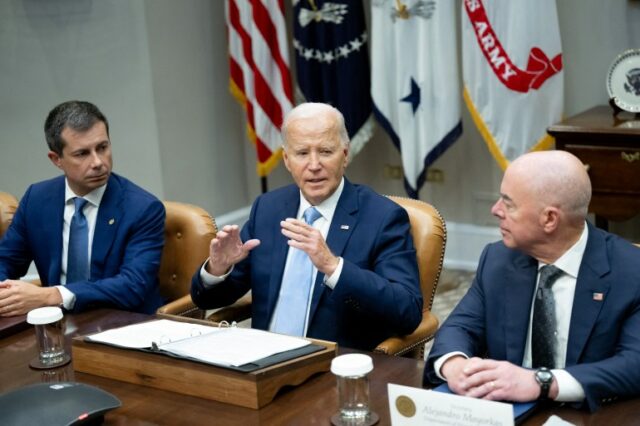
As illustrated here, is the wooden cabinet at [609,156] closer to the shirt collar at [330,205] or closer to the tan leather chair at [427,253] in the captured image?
the tan leather chair at [427,253]

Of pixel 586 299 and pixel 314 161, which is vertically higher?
pixel 314 161

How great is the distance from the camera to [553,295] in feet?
7.74

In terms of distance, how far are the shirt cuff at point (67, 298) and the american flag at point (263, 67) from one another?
3.07 meters

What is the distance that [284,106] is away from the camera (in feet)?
19.7

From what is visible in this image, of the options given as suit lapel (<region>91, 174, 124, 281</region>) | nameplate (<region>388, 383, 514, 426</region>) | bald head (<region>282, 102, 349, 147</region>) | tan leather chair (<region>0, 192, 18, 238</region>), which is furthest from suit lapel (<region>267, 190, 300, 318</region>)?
tan leather chair (<region>0, 192, 18, 238</region>)

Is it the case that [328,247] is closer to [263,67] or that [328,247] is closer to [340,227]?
[340,227]

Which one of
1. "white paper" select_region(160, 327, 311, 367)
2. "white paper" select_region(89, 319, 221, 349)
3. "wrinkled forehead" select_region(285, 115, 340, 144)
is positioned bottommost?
"white paper" select_region(89, 319, 221, 349)

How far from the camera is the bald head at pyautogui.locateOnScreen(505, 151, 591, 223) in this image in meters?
A: 2.27

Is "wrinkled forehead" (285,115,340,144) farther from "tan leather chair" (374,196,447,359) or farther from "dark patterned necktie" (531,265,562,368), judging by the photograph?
"dark patterned necktie" (531,265,562,368)

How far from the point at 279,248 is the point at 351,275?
0.41 meters

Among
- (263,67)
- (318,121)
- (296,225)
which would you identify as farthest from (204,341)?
(263,67)

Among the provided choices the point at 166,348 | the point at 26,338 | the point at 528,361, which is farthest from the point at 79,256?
the point at 528,361

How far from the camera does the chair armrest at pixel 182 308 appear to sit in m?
3.31

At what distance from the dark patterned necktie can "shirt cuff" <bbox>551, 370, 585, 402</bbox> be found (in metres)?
→ 0.30
